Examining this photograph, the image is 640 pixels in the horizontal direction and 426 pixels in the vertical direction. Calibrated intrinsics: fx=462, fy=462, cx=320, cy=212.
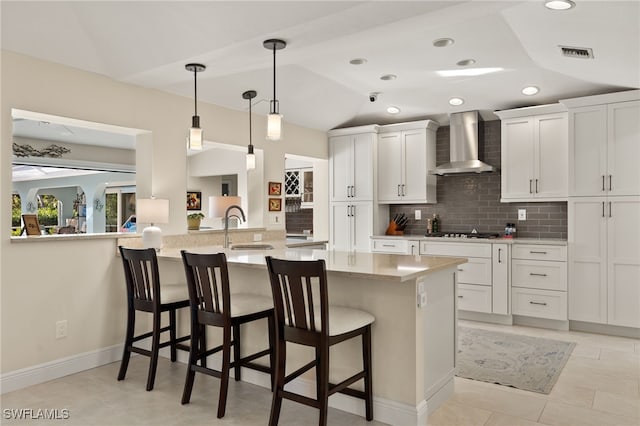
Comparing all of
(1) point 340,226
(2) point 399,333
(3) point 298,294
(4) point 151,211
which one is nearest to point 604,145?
(1) point 340,226

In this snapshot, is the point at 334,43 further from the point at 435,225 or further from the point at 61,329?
the point at 435,225

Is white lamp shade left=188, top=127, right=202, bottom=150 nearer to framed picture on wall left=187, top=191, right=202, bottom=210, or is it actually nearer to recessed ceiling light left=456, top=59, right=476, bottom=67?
recessed ceiling light left=456, top=59, right=476, bottom=67

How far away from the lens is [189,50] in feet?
10.7

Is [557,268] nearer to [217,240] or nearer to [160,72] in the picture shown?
[217,240]

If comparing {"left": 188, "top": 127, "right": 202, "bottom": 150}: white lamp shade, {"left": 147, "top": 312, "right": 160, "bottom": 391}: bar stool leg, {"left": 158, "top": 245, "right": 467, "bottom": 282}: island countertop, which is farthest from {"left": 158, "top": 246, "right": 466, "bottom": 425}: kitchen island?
{"left": 188, "top": 127, "right": 202, "bottom": 150}: white lamp shade

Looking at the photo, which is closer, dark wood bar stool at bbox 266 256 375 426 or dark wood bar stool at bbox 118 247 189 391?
dark wood bar stool at bbox 266 256 375 426

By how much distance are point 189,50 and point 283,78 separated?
4.81 ft

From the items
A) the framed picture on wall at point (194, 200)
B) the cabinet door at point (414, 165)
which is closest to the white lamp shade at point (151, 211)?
the cabinet door at point (414, 165)

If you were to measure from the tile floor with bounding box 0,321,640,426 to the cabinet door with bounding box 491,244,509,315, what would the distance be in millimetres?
1342

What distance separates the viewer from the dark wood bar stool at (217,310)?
2.76 meters

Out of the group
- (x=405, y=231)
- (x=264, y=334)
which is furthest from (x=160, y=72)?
(x=405, y=231)

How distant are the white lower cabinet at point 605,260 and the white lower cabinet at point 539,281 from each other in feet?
0.30

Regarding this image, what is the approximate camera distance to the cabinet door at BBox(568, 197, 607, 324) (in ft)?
14.9

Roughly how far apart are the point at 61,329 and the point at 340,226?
12.0ft
